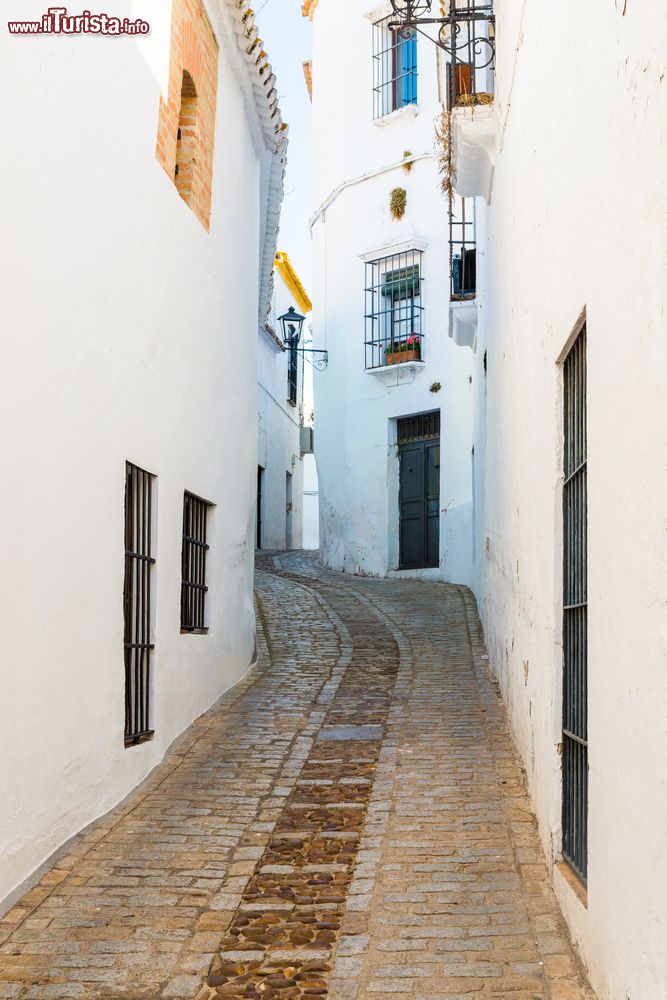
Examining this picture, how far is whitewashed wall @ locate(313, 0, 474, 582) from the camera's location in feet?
54.6

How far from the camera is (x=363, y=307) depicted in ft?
58.6

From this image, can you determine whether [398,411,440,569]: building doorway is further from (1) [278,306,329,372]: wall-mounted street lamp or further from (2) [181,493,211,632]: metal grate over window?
(2) [181,493,211,632]: metal grate over window

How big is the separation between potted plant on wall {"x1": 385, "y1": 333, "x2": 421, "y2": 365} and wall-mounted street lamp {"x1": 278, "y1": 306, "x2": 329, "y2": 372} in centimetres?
157

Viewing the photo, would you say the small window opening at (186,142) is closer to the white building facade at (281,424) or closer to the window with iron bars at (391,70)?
the window with iron bars at (391,70)

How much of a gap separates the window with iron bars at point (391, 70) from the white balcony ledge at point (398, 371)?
4008 mm

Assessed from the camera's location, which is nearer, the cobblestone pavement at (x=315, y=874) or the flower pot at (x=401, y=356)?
the cobblestone pavement at (x=315, y=874)

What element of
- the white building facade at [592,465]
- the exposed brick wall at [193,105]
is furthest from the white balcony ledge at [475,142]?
the exposed brick wall at [193,105]

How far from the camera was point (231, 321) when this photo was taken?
991cm

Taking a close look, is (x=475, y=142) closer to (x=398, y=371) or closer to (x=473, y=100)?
(x=473, y=100)

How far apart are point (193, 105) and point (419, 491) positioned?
968 cm

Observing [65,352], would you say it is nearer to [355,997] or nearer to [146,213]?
[146,213]

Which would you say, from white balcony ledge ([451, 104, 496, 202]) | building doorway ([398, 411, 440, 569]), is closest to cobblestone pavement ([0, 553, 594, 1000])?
white balcony ledge ([451, 104, 496, 202])

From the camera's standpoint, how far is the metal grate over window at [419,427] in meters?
17.2

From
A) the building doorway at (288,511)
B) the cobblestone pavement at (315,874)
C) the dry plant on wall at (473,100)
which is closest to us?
the cobblestone pavement at (315,874)
